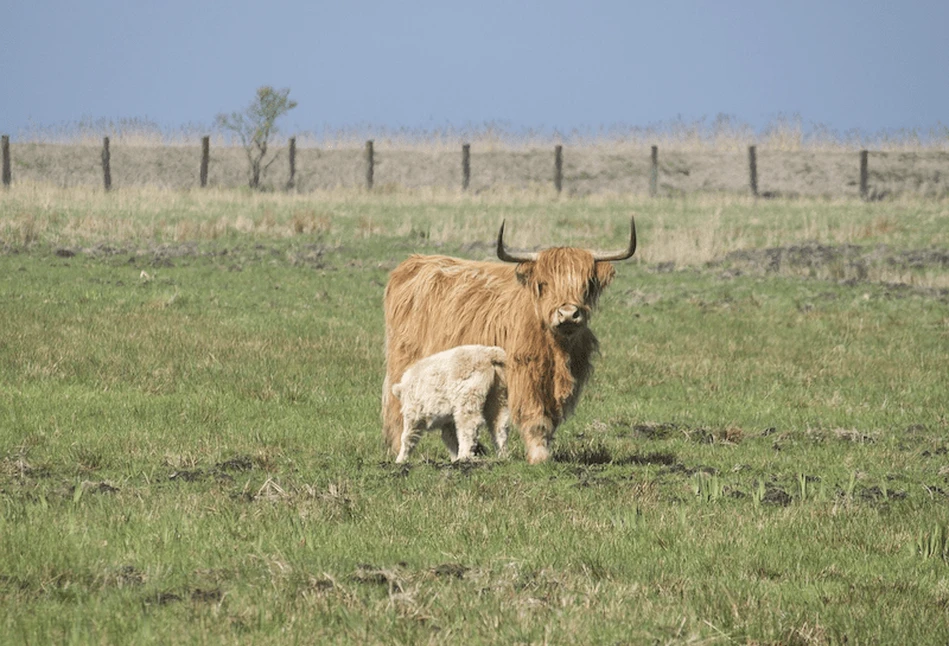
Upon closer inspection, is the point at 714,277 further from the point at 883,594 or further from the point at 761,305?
the point at 883,594

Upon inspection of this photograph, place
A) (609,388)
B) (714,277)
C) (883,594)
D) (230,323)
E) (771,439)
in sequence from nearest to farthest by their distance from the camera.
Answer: (883,594) → (771,439) → (609,388) → (230,323) → (714,277)

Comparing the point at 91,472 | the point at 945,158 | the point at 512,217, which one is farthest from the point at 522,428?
the point at 945,158

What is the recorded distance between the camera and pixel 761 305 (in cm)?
2075

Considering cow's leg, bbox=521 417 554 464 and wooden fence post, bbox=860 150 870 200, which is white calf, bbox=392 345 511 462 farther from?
wooden fence post, bbox=860 150 870 200

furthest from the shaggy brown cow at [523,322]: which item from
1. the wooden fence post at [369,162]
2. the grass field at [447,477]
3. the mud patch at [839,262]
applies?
the wooden fence post at [369,162]

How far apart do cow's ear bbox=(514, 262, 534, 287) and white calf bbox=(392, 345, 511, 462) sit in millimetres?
532

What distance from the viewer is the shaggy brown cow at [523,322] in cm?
947

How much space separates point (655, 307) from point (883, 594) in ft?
47.4

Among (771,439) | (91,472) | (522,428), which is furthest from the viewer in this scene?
(771,439)

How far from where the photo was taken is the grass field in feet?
17.9

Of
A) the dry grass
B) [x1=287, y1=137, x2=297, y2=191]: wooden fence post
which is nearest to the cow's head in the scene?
the dry grass

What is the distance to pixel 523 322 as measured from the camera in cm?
984

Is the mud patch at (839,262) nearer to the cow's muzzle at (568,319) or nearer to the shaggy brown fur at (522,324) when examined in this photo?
the shaggy brown fur at (522,324)

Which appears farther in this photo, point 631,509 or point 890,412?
point 890,412
